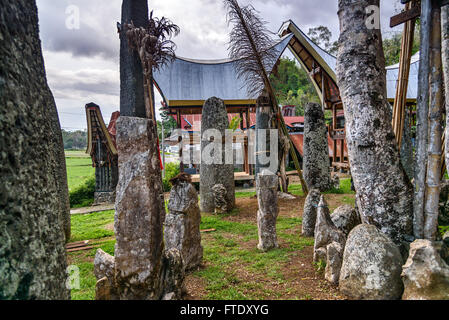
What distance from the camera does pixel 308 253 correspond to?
3996mm

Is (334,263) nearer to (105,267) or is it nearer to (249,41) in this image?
(105,267)

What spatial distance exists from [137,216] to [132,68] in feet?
15.5

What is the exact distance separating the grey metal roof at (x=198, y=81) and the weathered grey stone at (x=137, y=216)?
924 cm

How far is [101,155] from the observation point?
9469 mm

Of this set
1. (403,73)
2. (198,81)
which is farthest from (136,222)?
(198,81)

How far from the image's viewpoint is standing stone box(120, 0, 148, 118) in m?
6.05

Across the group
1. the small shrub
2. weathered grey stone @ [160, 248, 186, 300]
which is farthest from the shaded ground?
the small shrub

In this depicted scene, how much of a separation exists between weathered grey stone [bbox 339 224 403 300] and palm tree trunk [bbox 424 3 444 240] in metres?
0.58

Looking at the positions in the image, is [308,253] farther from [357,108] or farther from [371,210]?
[357,108]

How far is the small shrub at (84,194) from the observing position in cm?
988

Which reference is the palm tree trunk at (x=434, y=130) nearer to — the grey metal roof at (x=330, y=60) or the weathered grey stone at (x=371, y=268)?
the weathered grey stone at (x=371, y=268)

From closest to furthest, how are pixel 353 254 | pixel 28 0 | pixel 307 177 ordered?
1. pixel 28 0
2. pixel 353 254
3. pixel 307 177

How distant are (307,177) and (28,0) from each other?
8897 mm
